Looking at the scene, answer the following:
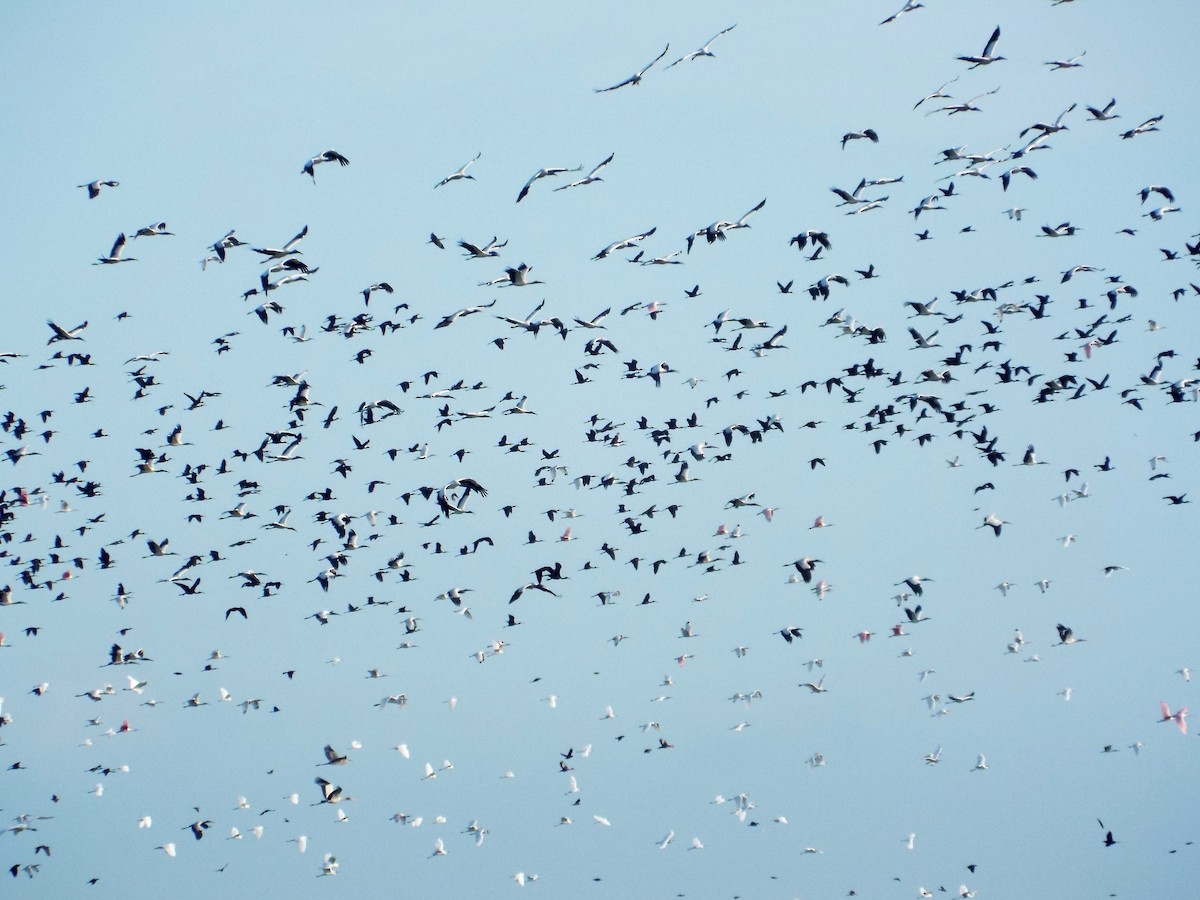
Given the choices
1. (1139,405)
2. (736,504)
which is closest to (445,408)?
(736,504)

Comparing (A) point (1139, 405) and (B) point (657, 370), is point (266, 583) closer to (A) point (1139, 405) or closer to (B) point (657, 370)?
(B) point (657, 370)

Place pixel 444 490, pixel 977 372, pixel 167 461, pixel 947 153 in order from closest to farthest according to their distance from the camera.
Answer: pixel 444 490 < pixel 947 153 < pixel 167 461 < pixel 977 372

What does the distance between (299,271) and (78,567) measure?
79.4 feet

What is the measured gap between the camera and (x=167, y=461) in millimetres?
66188

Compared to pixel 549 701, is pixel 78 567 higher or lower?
higher

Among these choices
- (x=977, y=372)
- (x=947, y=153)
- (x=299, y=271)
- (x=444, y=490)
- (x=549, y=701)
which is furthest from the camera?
(x=549, y=701)

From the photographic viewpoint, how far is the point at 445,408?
68.5m

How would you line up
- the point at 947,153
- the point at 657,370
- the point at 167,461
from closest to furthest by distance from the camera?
1. the point at 947,153
2. the point at 657,370
3. the point at 167,461

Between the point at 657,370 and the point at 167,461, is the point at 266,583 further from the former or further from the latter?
the point at 657,370

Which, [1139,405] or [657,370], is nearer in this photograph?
[657,370]

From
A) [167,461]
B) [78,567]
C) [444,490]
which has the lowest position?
[78,567]

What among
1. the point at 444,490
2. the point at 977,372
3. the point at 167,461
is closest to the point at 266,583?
the point at 167,461

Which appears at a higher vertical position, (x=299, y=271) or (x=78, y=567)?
(x=299, y=271)

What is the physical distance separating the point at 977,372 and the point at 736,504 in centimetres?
1221
